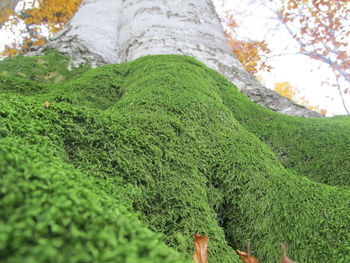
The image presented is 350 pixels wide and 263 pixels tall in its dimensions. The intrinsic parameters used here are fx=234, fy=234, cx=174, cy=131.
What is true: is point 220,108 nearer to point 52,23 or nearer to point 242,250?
point 242,250

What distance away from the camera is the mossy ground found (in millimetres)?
483

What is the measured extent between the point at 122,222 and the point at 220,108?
1.57 meters

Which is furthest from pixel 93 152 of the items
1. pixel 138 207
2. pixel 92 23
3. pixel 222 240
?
pixel 92 23

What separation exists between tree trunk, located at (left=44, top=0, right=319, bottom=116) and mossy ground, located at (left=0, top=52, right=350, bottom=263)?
1.40 meters

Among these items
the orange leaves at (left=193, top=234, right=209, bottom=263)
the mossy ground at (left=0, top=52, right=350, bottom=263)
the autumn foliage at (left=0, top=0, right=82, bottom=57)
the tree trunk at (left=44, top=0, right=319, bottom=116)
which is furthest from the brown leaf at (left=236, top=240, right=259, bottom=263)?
the autumn foliage at (left=0, top=0, right=82, bottom=57)

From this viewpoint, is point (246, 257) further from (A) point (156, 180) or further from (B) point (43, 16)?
(B) point (43, 16)

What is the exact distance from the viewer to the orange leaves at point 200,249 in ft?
Result: 3.34

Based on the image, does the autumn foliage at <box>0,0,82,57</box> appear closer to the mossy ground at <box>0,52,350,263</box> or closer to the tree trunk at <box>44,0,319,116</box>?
the tree trunk at <box>44,0,319,116</box>

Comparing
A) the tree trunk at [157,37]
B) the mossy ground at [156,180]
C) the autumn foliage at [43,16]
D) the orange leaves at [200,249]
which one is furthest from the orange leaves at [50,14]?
the orange leaves at [200,249]

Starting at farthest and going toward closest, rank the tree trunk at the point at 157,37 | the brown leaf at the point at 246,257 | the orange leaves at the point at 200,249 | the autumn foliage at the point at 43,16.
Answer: the autumn foliage at the point at 43,16 → the tree trunk at the point at 157,37 → the brown leaf at the point at 246,257 → the orange leaves at the point at 200,249

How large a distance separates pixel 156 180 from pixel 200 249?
39cm

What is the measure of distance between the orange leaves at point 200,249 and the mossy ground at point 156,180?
0.04 metres

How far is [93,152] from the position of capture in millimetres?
1129

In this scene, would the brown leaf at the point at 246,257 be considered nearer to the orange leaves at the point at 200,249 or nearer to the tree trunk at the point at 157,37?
the orange leaves at the point at 200,249
